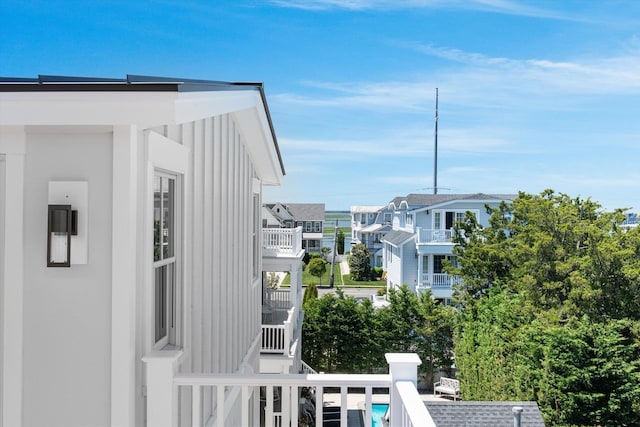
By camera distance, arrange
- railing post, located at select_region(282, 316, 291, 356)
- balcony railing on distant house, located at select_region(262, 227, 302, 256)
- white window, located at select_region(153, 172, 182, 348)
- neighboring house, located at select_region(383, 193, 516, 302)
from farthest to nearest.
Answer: neighboring house, located at select_region(383, 193, 516, 302), balcony railing on distant house, located at select_region(262, 227, 302, 256), railing post, located at select_region(282, 316, 291, 356), white window, located at select_region(153, 172, 182, 348)

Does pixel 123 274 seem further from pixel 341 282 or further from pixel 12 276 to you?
pixel 341 282

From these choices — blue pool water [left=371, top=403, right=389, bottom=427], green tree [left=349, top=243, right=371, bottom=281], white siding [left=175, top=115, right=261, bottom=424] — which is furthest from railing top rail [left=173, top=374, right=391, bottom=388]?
green tree [left=349, top=243, right=371, bottom=281]

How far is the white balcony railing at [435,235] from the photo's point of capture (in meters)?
27.6

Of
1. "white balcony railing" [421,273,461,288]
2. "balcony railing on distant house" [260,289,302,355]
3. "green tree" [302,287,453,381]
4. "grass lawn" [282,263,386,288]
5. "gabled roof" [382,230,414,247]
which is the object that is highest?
"gabled roof" [382,230,414,247]

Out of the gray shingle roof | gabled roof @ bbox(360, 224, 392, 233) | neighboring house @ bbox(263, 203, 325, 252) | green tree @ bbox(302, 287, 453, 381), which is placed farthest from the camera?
neighboring house @ bbox(263, 203, 325, 252)

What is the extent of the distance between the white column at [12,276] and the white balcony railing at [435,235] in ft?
83.4

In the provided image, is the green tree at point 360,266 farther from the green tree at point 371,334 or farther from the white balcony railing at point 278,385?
the white balcony railing at point 278,385

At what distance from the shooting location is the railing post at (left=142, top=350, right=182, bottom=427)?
2.97 metres

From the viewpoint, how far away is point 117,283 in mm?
2830

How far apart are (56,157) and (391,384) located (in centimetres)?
217

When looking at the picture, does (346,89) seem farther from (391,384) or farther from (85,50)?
(391,384)

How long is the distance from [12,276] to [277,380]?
147 centimetres

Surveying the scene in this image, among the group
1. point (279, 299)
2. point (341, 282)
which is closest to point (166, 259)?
point (279, 299)

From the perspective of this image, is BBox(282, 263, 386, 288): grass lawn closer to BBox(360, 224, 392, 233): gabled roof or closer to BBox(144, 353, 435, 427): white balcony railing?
BBox(360, 224, 392, 233): gabled roof
